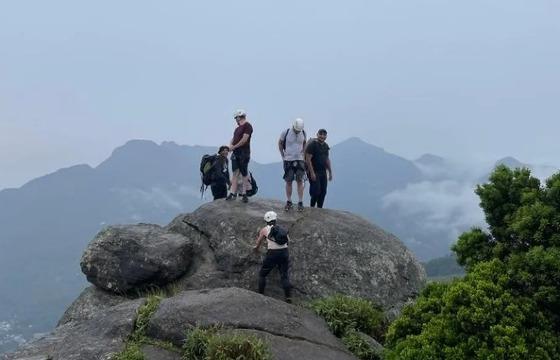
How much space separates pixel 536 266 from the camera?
41.8ft

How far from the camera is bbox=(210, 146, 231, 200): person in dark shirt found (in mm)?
22080

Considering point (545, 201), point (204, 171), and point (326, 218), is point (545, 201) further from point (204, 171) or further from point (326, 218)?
point (204, 171)

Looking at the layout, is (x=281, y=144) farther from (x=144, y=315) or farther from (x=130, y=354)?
(x=130, y=354)

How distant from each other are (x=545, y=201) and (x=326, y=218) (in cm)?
919

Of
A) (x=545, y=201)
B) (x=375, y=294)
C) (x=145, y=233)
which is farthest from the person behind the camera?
(x=145, y=233)

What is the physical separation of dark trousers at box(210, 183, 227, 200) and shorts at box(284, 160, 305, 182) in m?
3.68

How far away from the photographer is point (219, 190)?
23031 mm

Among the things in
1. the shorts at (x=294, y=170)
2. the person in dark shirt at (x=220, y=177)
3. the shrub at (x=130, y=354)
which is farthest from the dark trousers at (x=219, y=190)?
the shrub at (x=130, y=354)

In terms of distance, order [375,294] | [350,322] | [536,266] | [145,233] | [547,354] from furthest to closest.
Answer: [145,233]
[375,294]
[350,322]
[536,266]
[547,354]

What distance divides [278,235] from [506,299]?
6444 millimetres

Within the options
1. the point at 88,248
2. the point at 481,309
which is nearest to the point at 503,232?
the point at 481,309

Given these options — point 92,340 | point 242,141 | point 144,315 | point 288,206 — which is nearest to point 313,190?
point 288,206

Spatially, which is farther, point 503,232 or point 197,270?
point 197,270

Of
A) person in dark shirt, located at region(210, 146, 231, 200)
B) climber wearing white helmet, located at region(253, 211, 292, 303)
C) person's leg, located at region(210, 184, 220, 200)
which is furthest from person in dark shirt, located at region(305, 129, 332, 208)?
climber wearing white helmet, located at region(253, 211, 292, 303)
